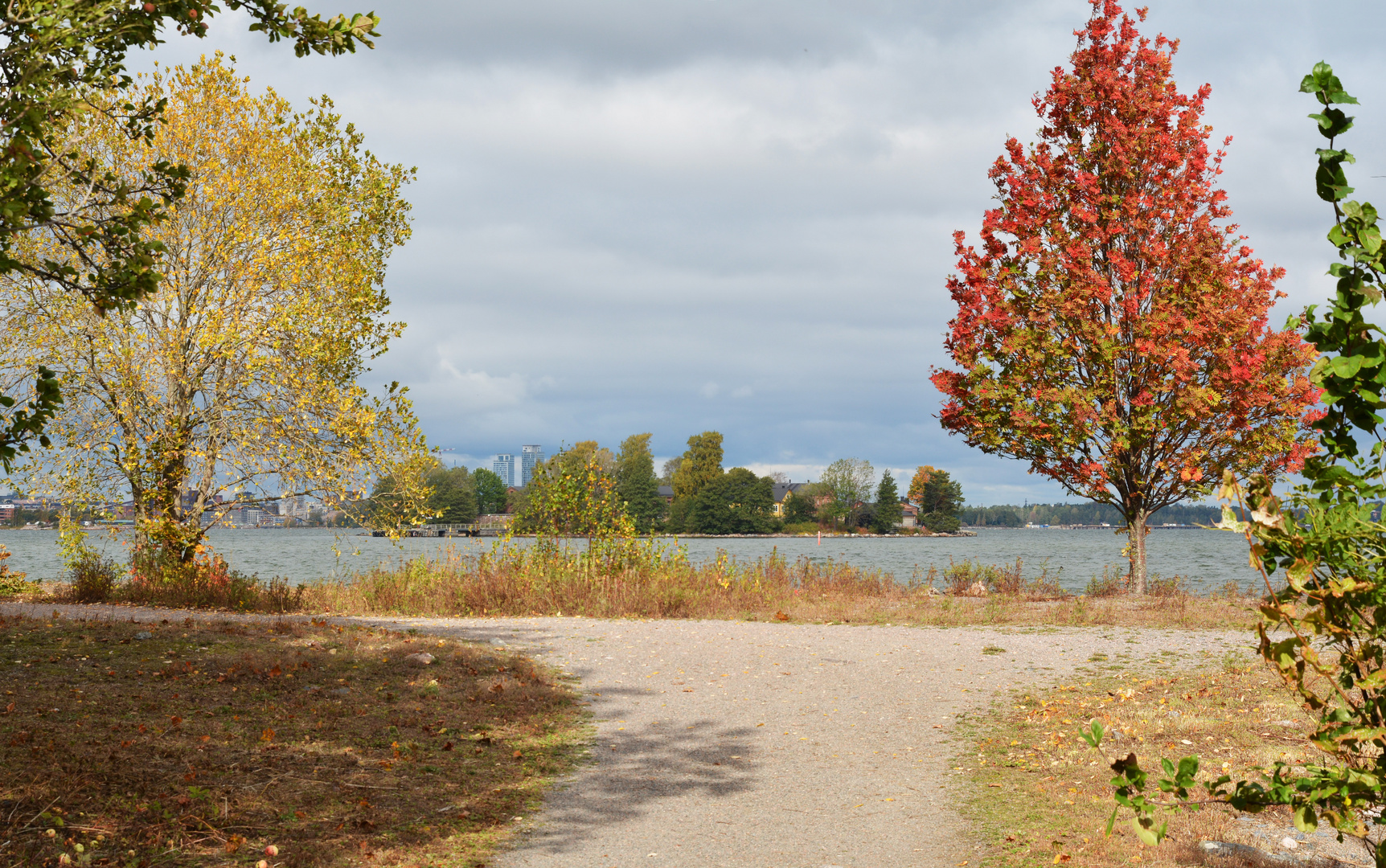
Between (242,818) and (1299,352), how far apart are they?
607 inches

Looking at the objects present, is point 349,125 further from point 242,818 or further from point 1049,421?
point 242,818

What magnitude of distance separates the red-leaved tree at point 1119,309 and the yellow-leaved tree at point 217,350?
31.3 ft

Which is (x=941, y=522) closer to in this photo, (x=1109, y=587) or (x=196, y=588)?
(x=1109, y=587)

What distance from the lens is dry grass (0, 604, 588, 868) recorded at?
481 cm

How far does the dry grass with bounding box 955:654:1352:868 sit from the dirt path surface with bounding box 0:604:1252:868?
30 cm

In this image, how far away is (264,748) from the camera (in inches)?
245

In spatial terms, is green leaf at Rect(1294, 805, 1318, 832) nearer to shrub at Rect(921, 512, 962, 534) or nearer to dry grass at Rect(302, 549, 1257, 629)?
dry grass at Rect(302, 549, 1257, 629)

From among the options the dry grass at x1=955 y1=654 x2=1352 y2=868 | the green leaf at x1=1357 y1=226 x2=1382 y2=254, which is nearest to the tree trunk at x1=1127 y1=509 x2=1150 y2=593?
the dry grass at x1=955 y1=654 x2=1352 y2=868

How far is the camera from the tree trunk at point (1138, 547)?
632 inches

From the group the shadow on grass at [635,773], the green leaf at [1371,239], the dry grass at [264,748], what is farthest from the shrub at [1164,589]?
the green leaf at [1371,239]

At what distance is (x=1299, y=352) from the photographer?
47.2 feet

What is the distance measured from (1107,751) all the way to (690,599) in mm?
8591

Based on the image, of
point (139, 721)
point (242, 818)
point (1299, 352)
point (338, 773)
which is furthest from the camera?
point (1299, 352)

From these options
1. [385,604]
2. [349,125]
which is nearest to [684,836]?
[385,604]
